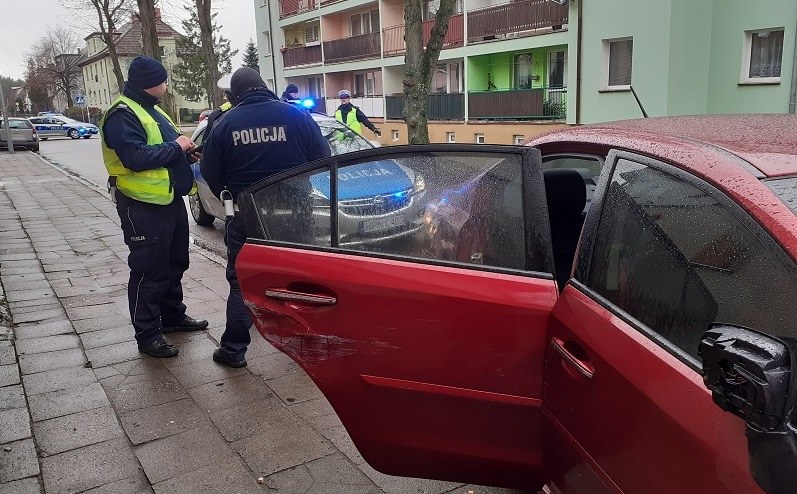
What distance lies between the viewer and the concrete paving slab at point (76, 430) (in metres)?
3.13

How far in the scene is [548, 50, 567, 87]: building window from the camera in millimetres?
19938

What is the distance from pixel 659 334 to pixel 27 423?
3192 millimetres

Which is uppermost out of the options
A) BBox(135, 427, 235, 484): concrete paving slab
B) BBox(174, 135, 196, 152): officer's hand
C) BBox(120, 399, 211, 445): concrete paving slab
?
BBox(174, 135, 196, 152): officer's hand

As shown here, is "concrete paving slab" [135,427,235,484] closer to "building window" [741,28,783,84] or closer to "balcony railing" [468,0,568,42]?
"building window" [741,28,783,84]

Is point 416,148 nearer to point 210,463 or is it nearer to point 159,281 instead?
point 210,463

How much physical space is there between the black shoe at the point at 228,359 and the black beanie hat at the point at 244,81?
1.61 metres

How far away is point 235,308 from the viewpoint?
393 cm

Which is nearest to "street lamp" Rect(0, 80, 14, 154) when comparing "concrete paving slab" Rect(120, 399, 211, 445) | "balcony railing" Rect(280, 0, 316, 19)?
"balcony railing" Rect(280, 0, 316, 19)

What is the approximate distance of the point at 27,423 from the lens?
3.32m

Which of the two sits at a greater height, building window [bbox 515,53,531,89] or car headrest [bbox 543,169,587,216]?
building window [bbox 515,53,531,89]

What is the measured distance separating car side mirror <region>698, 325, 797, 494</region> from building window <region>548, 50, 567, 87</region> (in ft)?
64.7

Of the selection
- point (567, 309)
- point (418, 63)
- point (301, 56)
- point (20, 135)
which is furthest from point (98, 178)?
point (301, 56)

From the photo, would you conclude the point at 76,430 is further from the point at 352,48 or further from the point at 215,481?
the point at 352,48

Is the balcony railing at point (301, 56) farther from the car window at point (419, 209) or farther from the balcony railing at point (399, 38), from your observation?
the car window at point (419, 209)
